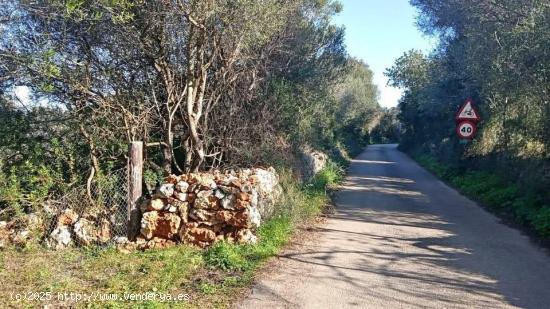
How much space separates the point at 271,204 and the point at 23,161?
5.77 m

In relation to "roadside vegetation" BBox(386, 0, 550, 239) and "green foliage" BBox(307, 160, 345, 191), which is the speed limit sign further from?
"green foliage" BBox(307, 160, 345, 191)

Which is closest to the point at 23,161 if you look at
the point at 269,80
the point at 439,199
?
the point at 269,80

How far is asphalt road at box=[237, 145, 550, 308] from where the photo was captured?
19.6ft

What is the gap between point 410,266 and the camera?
740 centimetres

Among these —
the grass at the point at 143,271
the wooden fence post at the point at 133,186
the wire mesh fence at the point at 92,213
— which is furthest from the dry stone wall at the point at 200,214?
the wire mesh fence at the point at 92,213

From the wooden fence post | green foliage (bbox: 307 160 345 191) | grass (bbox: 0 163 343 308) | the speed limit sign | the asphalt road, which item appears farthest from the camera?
green foliage (bbox: 307 160 345 191)

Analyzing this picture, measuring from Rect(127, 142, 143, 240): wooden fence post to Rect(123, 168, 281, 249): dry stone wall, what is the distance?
0.65 ft

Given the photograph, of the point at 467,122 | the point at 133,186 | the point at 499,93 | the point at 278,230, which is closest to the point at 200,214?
the point at 133,186

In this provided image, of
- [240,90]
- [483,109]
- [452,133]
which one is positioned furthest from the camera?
[452,133]

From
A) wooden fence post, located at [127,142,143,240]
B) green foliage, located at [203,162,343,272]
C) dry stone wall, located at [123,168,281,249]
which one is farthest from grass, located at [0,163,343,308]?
wooden fence post, located at [127,142,143,240]

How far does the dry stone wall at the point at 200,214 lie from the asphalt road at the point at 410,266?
1.04 m

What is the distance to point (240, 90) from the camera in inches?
496

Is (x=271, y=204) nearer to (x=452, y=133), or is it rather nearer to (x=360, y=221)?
(x=360, y=221)

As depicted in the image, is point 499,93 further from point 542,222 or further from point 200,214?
point 200,214
